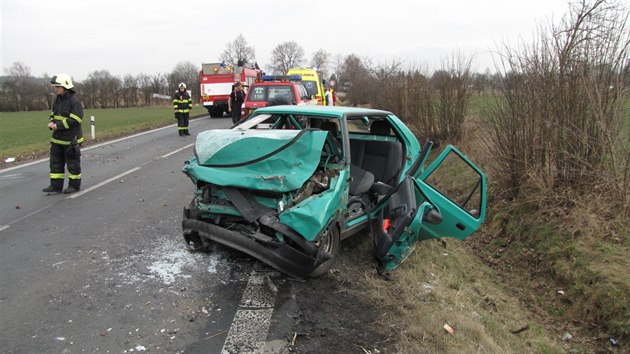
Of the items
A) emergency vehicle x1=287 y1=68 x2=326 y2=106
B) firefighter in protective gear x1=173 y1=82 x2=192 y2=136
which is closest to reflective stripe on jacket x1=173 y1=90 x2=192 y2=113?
firefighter in protective gear x1=173 y1=82 x2=192 y2=136

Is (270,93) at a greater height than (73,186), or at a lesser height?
greater

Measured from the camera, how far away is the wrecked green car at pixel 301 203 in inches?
147

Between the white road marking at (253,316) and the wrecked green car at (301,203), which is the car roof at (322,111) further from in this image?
the white road marking at (253,316)

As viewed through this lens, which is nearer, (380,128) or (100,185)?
(380,128)

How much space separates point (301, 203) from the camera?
146 inches

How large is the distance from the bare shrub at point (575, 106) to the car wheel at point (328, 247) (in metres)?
3.23

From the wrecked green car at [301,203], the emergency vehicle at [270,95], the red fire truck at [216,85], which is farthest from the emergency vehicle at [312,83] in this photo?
the wrecked green car at [301,203]

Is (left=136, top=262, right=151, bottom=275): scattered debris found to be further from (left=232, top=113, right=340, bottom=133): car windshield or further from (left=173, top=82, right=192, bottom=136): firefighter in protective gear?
(left=173, top=82, right=192, bottom=136): firefighter in protective gear

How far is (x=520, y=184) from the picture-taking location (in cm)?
646

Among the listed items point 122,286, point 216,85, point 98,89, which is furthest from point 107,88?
point 122,286

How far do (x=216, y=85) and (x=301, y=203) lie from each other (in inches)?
820

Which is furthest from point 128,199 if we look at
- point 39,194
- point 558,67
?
point 558,67

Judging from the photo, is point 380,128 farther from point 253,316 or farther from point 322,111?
point 253,316

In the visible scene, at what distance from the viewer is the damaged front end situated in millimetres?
3688
